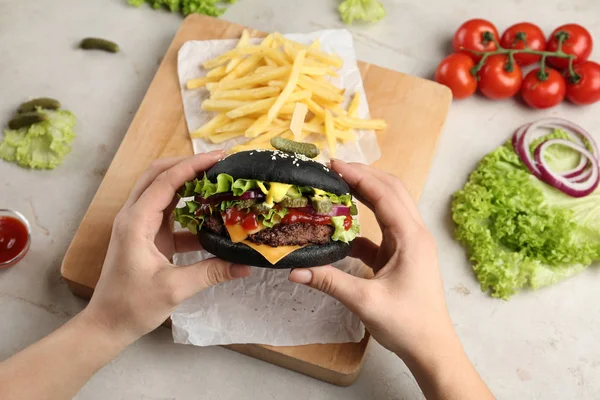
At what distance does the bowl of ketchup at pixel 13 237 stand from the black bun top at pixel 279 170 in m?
1.41

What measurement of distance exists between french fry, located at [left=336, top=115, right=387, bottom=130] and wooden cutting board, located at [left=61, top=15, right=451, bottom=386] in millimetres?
153

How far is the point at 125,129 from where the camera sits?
4117mm

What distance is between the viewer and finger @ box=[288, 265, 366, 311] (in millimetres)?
2777

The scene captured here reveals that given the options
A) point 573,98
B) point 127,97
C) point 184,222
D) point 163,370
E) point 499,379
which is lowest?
point 163,370

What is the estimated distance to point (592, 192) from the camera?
3961 mm

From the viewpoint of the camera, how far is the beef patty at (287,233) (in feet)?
9.00

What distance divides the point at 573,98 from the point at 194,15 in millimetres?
2473

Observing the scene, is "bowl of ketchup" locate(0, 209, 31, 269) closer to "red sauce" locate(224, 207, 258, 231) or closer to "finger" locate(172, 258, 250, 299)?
"finger" locate(172, 258, 250, 299)

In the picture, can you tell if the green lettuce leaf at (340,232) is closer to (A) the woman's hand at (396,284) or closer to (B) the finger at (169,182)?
(A) the woman's hand at (396,284)

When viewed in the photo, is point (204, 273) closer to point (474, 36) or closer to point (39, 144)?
point (39, 144)

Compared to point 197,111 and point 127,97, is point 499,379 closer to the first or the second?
point 197,111

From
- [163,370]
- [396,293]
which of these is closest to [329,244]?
[396,293]

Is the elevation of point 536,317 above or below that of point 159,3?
below

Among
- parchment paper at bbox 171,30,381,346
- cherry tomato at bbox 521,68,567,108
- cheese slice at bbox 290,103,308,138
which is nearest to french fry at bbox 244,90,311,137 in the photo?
cheese slice at bbox 290,103,308,138
